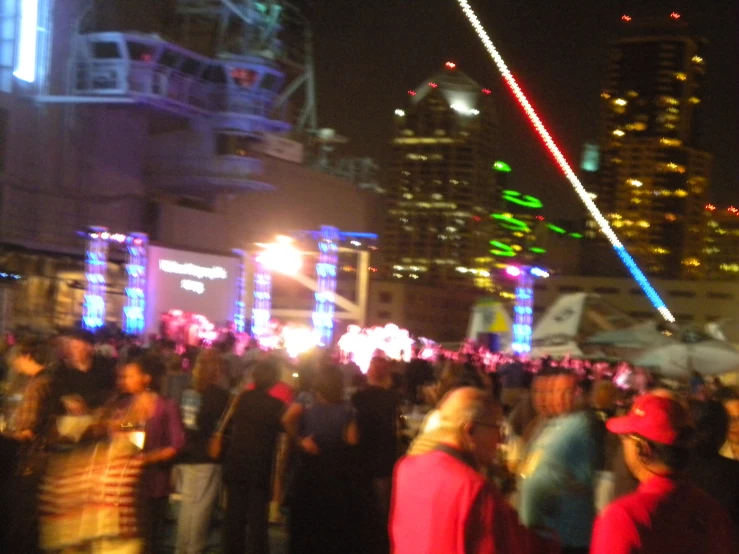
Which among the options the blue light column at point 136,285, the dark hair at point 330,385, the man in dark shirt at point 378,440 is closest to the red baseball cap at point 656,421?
the dark hair at point 330,385

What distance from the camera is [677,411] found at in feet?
10.8

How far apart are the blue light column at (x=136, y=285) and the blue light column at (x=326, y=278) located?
251 inches

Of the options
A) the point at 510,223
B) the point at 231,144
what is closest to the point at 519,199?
the point at 510,223

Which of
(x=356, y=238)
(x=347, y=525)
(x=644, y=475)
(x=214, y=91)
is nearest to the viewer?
(x=644, y=475)

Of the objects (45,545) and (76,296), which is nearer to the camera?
(45,545)

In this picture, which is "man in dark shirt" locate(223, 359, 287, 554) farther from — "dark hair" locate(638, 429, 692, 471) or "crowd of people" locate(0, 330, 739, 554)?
"dark hair" locate(638, 429, 692, 471)

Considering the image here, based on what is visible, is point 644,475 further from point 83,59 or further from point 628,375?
point 83,59

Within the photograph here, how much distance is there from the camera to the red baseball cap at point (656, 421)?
3221 mm

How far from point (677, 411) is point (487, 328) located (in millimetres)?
36793

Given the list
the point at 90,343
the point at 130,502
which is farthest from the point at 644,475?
the point at 90,343

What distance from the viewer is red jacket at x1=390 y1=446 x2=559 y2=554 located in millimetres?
3334

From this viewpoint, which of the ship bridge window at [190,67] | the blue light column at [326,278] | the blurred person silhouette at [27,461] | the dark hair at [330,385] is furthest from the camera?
the ship bridge window at [190,67]

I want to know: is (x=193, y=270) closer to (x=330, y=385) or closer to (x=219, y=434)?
(x=219, y=434)

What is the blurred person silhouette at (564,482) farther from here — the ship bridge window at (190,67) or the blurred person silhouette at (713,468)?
the ship bridge window at (190,67)
